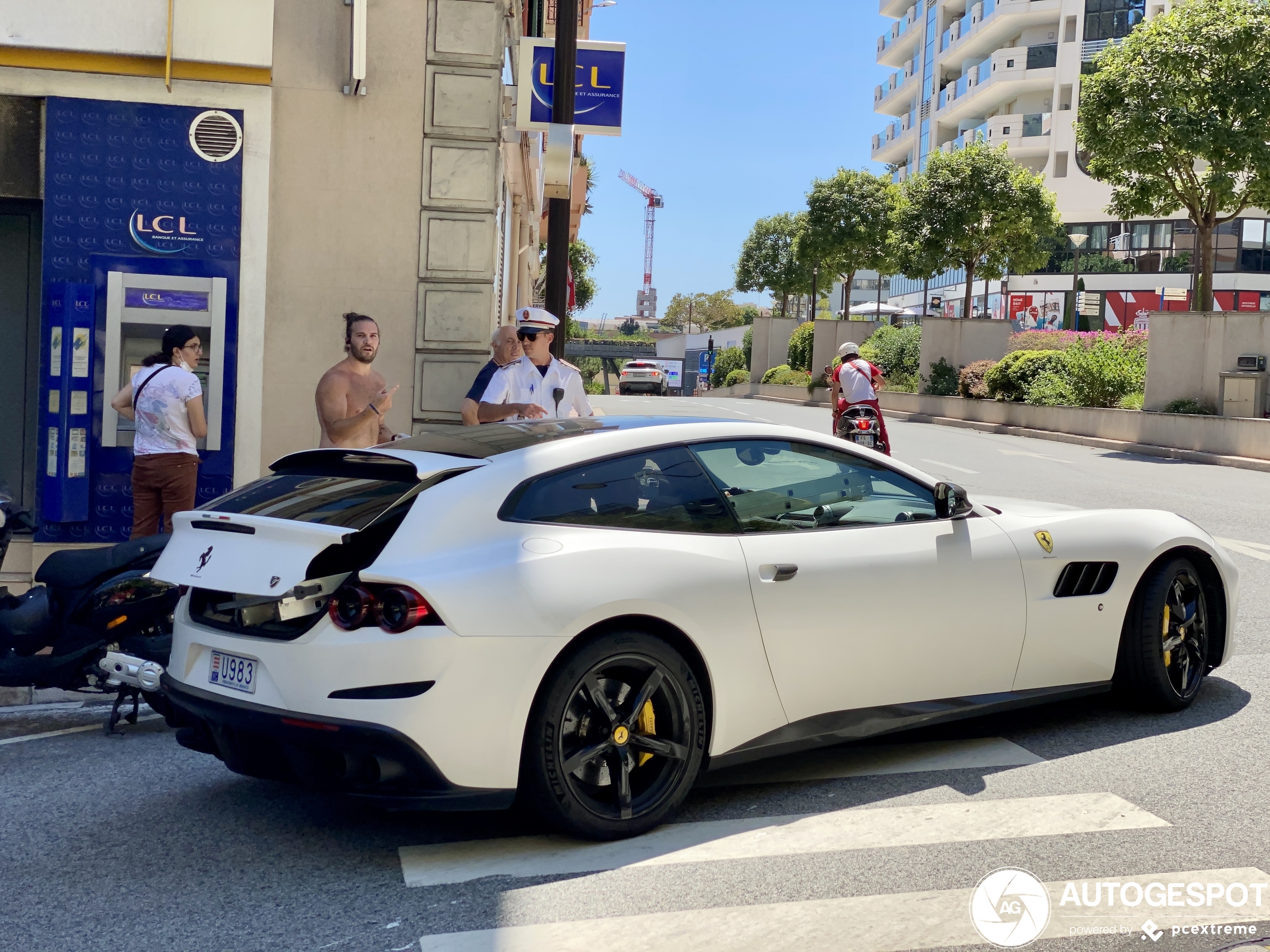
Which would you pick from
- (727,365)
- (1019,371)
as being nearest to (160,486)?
(1019,371)

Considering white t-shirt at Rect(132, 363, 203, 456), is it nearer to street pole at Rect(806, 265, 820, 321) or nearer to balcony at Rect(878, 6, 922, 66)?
street pole at Rect(806, 265, 820, 321)

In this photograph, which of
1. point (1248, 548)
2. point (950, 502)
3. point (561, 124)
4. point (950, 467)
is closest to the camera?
point (950, 502)

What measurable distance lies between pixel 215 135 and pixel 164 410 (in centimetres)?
297

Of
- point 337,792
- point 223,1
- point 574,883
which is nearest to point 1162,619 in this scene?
point 574,883

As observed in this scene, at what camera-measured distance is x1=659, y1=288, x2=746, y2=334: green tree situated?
139750 mm

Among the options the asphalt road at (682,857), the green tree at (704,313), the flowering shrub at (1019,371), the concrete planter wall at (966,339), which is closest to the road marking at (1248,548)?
the asphalt road at (682,857)

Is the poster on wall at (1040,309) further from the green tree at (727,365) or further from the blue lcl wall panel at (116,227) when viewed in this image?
the blue lcl wall panel at (116,227)

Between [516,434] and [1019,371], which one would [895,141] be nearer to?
[1019,371]

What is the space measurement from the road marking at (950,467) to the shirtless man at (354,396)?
11.5m

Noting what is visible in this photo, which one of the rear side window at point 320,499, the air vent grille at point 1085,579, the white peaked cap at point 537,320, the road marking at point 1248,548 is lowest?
the road marking at point 1248,548

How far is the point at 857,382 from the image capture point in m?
14.6

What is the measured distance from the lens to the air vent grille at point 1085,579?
17.6ft

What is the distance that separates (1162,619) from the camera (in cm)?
564

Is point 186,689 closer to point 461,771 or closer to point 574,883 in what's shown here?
point 461,771
